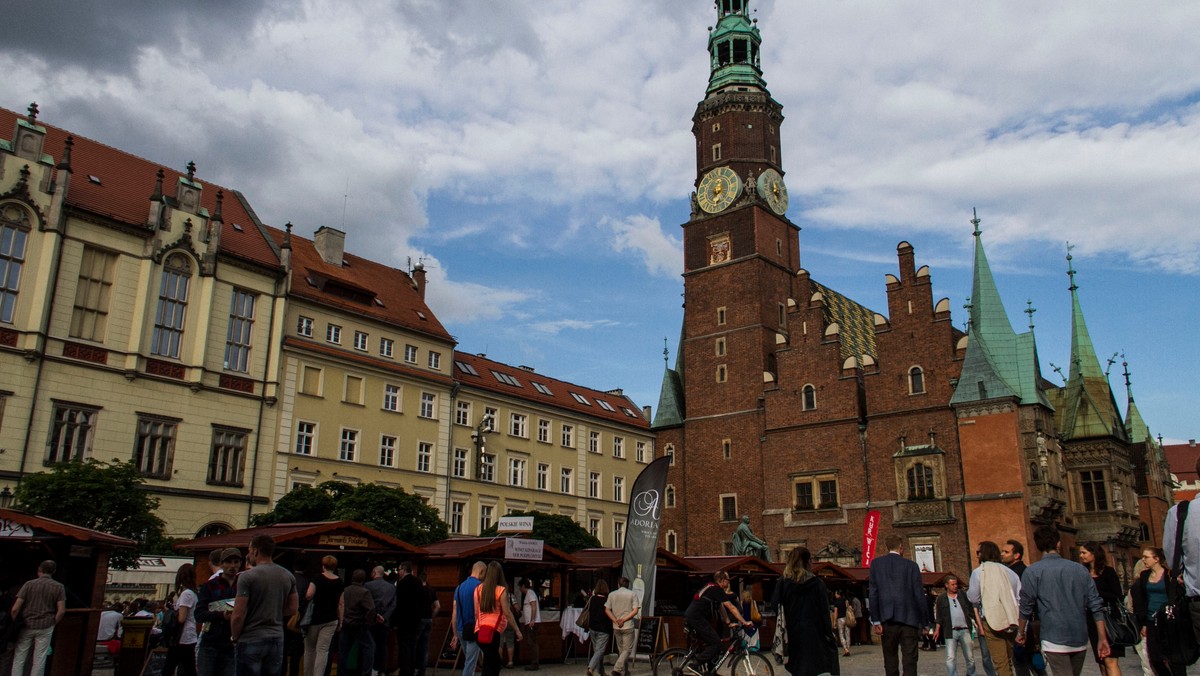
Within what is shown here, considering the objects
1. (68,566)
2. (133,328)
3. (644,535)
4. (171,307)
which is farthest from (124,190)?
(644,535)

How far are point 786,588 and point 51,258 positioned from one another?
101 feet

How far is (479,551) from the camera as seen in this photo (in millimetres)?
19078

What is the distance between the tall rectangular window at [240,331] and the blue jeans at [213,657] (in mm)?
29376

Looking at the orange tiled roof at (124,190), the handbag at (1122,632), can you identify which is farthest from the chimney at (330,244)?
the handbag at (1122,632)

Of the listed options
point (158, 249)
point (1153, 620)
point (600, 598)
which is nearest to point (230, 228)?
point (158, 249)

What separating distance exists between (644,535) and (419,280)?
3680 centimetres

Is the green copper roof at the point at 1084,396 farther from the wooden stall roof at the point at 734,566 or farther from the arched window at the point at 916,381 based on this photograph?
the wooden stall roof at the point at 734,566

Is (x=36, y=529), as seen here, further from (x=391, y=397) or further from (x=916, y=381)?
(x=916, y=381)

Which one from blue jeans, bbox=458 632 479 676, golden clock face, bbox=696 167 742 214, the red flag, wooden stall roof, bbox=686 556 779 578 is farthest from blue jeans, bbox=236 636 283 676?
golden clock face, bbox=696 167 742 214

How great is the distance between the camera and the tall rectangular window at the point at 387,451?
4088 cm

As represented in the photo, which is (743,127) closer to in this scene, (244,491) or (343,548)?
(244,491)

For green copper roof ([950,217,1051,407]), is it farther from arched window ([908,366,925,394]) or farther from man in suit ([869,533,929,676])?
man in suit ([869,533,929,676])

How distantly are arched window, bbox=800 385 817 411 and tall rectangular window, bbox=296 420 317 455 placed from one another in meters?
23.4

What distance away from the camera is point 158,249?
34.3 m
